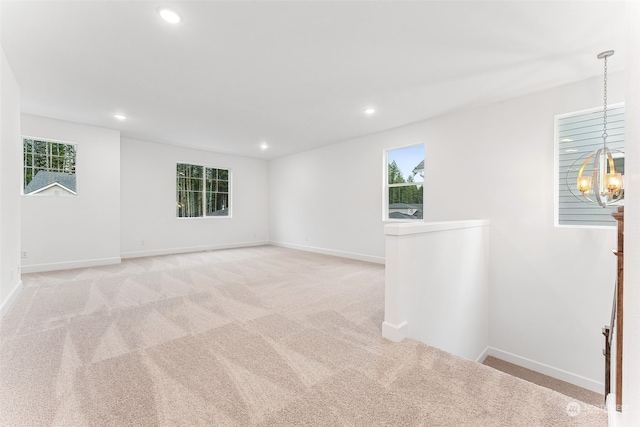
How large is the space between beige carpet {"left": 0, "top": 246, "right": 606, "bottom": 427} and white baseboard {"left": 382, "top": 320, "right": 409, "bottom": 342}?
0.08 meters

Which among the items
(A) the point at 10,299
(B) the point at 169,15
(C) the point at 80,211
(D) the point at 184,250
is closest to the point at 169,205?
(D) the point at 184,250

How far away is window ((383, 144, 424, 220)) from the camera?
5.02 metres

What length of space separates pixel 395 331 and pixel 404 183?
357cm

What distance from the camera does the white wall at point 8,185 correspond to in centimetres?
282

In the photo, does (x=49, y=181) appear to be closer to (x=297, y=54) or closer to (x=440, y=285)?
(x=297, y=54)

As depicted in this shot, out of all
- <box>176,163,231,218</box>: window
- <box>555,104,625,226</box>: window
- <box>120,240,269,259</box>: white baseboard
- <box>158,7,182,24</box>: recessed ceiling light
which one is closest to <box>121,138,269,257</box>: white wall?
<box>120,240,269,259</box>: white baseboard

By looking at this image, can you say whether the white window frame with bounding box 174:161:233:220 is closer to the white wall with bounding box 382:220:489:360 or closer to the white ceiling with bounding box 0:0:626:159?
the white ceiling with bounding box 0:0:626:159

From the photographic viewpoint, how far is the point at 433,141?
4.67 metres

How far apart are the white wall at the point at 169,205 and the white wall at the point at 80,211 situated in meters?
0.53

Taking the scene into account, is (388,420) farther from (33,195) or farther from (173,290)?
(33,195)

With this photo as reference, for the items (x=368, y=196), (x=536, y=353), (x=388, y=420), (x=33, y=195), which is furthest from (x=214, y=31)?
(x=536, y=353)

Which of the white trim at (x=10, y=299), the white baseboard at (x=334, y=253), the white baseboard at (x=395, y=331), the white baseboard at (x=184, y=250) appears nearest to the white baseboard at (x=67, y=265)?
the white baseboard at (x=184, y=250)

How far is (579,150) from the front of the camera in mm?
3340

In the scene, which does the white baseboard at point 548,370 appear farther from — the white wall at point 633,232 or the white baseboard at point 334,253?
the white wall at point 633,232
